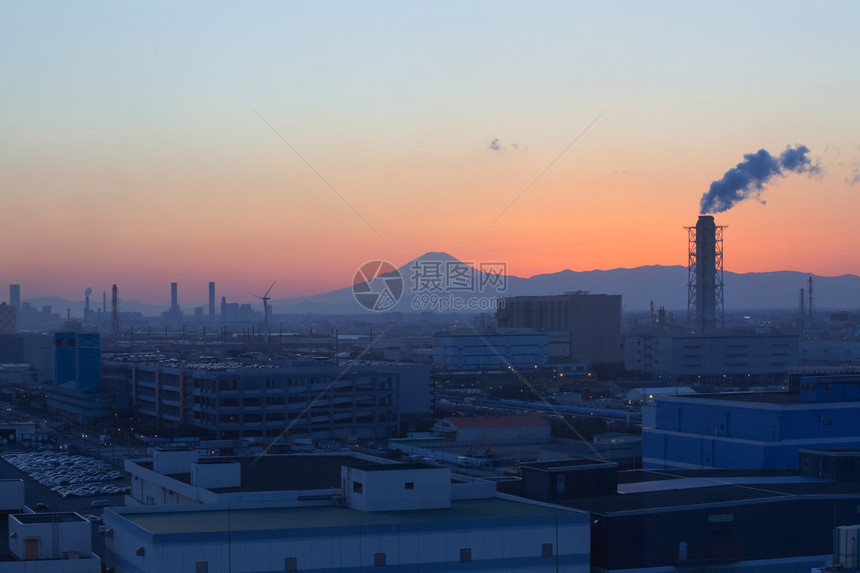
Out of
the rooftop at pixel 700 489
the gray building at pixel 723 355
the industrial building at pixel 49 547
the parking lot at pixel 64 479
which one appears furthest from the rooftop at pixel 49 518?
the gray building at pixel 723 355

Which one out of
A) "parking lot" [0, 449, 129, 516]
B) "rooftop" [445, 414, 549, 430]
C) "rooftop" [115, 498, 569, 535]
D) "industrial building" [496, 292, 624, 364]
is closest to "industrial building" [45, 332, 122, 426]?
"parking lot" [0, 449, 129, 516]

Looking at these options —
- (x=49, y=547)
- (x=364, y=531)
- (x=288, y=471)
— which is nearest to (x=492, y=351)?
(x=288, y=471)

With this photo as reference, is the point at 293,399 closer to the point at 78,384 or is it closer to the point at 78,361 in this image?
the point at 78,384

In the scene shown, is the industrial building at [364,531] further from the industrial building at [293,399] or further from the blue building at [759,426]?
the industrial building at [293,399]

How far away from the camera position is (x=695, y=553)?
7148mm

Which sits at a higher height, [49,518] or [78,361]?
[78,361]

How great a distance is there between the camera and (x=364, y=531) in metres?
6.13

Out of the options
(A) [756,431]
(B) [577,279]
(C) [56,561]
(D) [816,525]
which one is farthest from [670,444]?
(B) [577,279]

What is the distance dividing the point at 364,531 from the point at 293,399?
14.4m

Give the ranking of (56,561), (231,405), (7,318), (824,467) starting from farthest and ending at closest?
(7,318) < (231,405) < (824,467) < (56,561)

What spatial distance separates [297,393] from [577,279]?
420 feet

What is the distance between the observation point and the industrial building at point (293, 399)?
19938mm

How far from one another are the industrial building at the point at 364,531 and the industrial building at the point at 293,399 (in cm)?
1286

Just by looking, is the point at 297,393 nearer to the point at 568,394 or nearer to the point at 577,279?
the point at 568,394
